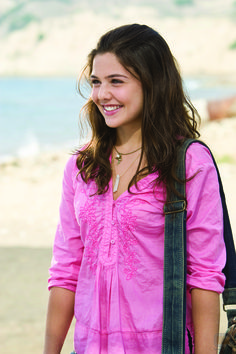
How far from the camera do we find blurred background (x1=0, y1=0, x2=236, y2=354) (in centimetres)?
532

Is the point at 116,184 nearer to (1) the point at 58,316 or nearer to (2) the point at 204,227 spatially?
(2) the point at 204,227

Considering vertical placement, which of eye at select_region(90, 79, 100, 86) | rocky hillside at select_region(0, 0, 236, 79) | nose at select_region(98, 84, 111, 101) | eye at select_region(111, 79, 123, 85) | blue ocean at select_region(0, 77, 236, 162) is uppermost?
rocky hillside at select_region(0, 0, 236, 79)

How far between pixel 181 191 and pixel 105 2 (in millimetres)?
51459

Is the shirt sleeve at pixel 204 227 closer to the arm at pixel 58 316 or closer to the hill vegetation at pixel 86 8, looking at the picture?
the arm at pixel 58 316

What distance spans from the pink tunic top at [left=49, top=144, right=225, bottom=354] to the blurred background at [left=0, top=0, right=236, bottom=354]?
498mm

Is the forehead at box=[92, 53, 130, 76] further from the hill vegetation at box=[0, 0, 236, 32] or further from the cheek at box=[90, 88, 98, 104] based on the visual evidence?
the hill vegetation at box=[0, 0, 236, 32]

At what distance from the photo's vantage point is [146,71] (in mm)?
1840

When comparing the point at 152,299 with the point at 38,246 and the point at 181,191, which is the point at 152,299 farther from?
the point at 38,246

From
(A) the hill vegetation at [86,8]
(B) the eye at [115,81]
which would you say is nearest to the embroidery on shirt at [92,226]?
(B) the eye at [115,81]

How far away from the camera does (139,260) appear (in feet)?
5.72

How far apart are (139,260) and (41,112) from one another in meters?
22.5

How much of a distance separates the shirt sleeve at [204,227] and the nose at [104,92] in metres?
0.32

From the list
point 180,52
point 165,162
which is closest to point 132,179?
point 165,162

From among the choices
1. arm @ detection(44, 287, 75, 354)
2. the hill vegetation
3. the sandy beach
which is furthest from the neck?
the hill vegetation
